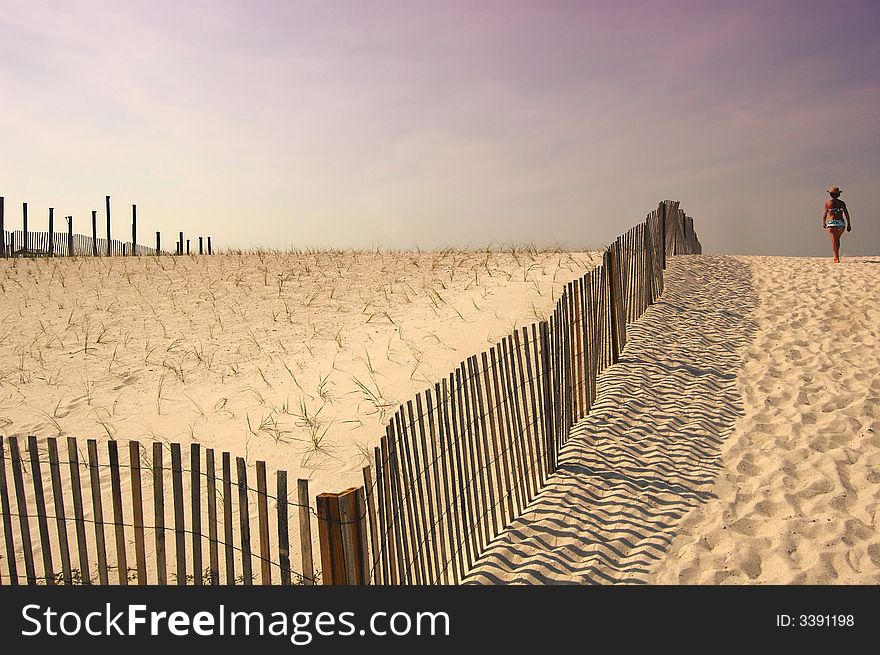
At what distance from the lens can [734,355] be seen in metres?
8.33

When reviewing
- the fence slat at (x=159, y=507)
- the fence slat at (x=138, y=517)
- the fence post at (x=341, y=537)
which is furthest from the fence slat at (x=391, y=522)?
the fence slat at (x=138, y=517)

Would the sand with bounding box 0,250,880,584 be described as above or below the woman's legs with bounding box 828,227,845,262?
below

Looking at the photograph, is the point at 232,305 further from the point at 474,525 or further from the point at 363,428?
the point at 474,525

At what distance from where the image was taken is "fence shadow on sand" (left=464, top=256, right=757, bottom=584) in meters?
4.12

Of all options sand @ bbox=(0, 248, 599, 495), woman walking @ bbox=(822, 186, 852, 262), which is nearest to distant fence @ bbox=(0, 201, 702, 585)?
sand @ bbox=(0, 248, 599, 495)

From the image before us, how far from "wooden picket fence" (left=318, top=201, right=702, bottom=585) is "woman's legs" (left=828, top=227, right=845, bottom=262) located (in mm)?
6921

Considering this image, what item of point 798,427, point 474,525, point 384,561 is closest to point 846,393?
point 798,427

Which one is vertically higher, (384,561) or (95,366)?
(95,366)

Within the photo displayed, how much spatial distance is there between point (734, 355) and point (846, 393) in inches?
59.8

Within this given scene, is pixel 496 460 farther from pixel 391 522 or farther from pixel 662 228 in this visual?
pixel 662 228

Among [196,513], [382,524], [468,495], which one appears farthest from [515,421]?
[196,513]

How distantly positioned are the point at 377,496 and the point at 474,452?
199 cm

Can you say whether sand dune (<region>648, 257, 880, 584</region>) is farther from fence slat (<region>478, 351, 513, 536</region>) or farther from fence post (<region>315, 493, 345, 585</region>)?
fence post (<region>315, 493, 345, 585</region>)

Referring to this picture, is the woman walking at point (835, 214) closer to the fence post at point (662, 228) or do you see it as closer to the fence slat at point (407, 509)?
the fence post at point (662, 228)
